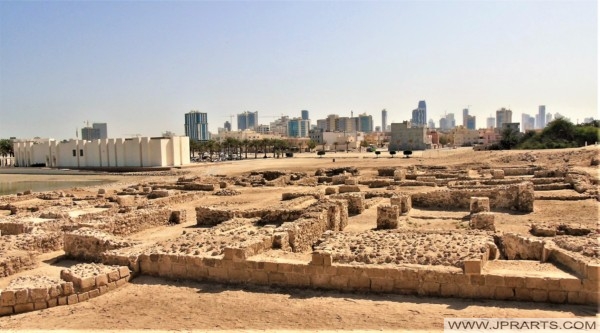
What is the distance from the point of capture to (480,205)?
59.3 ft

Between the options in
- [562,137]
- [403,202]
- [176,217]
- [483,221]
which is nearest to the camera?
[483,221]

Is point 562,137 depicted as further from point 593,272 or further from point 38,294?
point 38,294

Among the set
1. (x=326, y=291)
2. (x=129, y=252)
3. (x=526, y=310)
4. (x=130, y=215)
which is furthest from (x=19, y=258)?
(x=526, y=310)

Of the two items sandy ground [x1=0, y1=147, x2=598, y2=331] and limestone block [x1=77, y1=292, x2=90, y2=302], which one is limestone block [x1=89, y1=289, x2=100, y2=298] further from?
sandy ground [x1=0, y1=147, x2=598, y2=331]

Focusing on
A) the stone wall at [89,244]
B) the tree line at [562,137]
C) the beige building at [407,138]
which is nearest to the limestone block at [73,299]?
the stone wall at [89,244]

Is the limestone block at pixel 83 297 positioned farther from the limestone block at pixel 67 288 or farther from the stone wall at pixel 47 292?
the limestone block at pixel 67 288

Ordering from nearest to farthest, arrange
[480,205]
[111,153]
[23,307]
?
[23,307]
[480,205]
[111,153]

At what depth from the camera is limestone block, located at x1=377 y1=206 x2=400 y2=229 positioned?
1673 centimetres

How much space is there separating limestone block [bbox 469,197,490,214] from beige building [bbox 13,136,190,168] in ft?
185

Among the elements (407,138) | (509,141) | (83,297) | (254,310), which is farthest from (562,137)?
(83,297)

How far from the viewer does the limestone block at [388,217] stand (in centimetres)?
1673

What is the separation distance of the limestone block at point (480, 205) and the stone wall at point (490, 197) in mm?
2707

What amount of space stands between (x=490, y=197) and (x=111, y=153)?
6381 cm

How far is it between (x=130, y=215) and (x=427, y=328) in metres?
12.9
